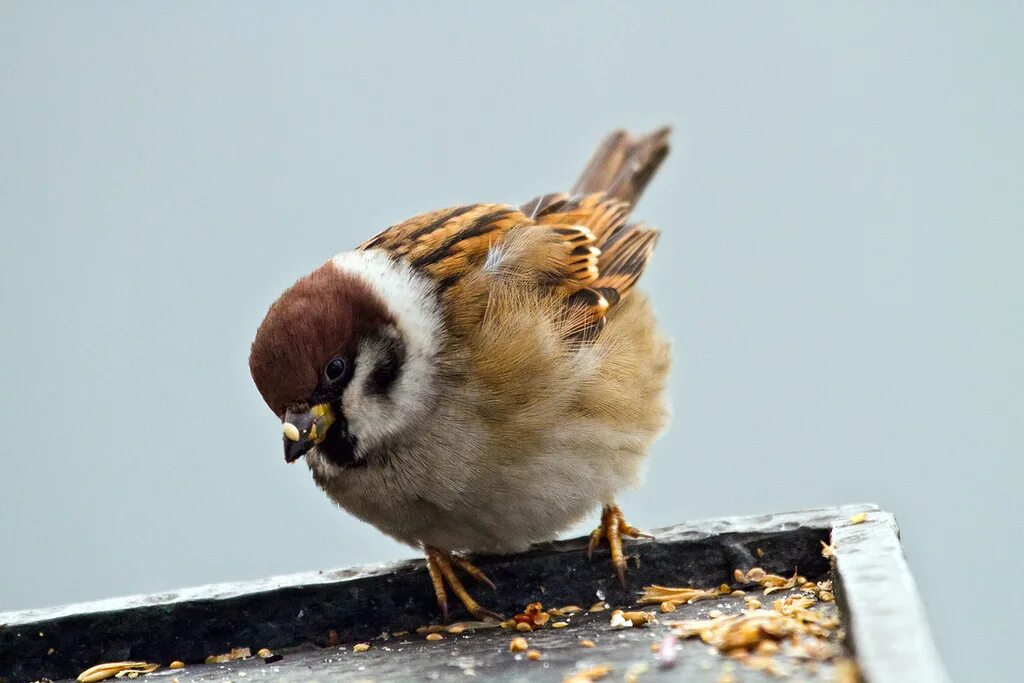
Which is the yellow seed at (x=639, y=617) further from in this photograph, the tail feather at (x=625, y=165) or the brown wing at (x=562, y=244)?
the tail feather at (x=625, y=165)

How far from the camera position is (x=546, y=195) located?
3207 mm

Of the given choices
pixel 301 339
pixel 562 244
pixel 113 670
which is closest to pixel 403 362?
pixel 301 339

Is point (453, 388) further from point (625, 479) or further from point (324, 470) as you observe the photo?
point (625, 479)

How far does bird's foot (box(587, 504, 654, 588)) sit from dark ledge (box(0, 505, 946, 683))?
2 cm

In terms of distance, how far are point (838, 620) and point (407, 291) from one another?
3.43ft

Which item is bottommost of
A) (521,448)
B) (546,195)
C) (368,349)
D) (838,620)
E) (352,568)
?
(838,620)

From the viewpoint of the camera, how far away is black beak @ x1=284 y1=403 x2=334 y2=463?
7.22ft

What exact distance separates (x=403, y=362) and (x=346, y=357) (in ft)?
0.45

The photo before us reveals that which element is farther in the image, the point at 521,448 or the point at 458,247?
the point at 458,247

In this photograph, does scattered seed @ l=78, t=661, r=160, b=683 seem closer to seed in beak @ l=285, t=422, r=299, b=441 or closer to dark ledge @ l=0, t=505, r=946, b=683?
dark ledge @ l=0, t=505, r=946, b=683

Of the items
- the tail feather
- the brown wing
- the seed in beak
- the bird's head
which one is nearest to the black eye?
the bird's head

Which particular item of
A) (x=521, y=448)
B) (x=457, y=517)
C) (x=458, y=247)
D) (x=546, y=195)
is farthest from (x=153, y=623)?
(x=546, y=195)

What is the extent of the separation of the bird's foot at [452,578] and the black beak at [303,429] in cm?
35

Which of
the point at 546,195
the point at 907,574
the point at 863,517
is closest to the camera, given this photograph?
the point at 907,574
